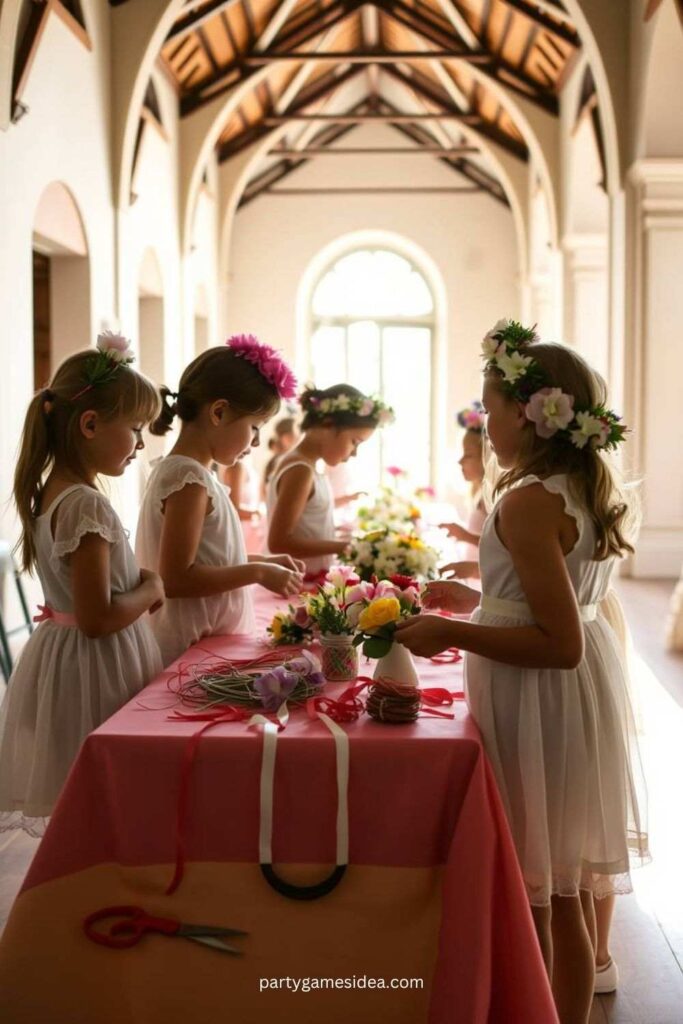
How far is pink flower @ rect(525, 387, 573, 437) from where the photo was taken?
6.45 ft

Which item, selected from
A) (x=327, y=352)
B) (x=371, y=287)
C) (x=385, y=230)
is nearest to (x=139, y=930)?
(x=385, y=230)

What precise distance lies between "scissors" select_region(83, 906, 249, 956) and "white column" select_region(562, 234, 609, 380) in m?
10.7

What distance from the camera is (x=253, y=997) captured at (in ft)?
5.94

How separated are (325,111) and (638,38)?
7.15 meters

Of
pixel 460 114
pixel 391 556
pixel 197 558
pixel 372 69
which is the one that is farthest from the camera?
pixel 372 69

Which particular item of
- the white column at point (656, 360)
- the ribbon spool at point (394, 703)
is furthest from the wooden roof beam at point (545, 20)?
the ribbon spool at point (394, 703)

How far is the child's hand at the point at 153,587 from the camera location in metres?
2.34

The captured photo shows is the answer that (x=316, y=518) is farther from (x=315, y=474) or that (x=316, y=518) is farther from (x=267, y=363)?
(x=267, y=363)

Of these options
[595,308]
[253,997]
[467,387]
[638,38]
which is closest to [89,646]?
[253,997]

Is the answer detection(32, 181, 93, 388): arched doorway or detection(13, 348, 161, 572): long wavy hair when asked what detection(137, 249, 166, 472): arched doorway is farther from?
detection(13, 348, 161, 572): long wavy hair

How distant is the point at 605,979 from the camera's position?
246 cm

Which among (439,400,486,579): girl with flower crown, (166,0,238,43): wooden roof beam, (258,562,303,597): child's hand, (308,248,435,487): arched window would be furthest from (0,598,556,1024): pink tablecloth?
(308,248,435,487): arched window

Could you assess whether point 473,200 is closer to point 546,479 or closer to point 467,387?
point 467,387

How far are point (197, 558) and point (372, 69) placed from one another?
43.1 feet
